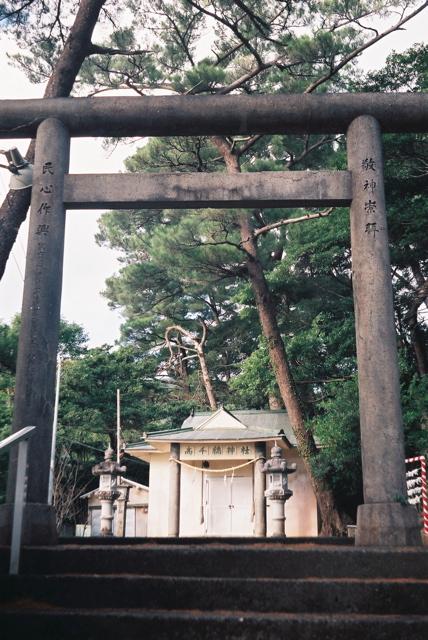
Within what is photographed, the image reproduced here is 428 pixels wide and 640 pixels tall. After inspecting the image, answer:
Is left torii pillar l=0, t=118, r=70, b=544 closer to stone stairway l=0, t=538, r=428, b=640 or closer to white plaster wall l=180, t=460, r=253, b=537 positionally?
stone stairway l=0, t=538, r=428, b=640

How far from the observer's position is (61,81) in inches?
330

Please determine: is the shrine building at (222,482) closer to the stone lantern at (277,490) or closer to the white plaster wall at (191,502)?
the white plaster wall at (191,502)

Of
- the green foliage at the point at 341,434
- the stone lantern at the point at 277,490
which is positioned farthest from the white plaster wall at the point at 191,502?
the stone lantern at the point at 277,490

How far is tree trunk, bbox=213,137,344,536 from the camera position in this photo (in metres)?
14.4

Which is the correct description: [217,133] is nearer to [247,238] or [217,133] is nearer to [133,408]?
[247,238]

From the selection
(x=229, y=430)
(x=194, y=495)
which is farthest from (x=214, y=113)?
(x=194, y=495)

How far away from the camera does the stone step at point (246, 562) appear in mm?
4090

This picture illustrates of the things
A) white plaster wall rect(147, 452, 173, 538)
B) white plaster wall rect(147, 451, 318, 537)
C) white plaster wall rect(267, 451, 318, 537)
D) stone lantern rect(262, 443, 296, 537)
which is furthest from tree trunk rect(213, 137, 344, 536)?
white plaster wall rect(147, 452, 173, 538)

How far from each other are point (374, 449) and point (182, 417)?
2044 cm

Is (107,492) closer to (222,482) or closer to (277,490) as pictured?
(277,490)

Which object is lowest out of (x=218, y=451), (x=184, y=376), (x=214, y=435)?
(x=218, y=451)

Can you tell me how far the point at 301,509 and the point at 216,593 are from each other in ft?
44.6

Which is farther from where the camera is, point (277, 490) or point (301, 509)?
point (301, 509)

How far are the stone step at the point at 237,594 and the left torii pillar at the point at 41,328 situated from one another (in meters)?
1.16
